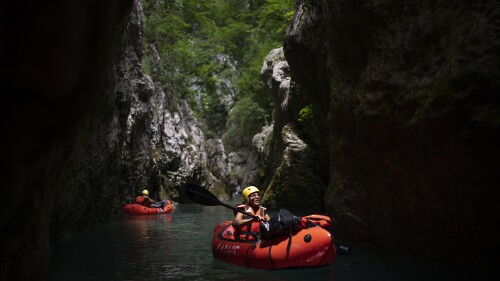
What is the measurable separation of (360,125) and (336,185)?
1.71 meters

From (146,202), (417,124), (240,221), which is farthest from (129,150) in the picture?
(417,124)

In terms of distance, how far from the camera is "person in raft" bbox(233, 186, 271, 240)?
301 inches

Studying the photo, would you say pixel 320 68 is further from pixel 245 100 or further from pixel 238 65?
pixel 238 65

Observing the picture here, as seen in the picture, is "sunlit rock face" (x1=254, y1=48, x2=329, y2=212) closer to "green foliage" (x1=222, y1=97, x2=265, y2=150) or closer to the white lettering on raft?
the white lettering on raft

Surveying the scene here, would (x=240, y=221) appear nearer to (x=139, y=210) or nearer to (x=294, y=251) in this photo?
(x=294, y=251)

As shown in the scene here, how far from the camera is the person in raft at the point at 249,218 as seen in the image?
764cm

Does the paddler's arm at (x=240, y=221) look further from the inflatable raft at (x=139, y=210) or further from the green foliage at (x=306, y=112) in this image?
the inflatable raft at (x=139, y=210)

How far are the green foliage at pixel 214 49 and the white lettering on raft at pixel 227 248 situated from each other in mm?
14259

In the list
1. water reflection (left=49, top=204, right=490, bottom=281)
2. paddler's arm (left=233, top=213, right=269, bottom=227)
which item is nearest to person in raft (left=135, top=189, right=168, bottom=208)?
water reflection (left=49, top=204, right=490, bottom=281)

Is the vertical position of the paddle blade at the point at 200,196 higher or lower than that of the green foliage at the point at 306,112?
lower

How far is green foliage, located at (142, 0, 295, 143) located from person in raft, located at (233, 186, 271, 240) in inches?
534

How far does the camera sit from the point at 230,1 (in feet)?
117

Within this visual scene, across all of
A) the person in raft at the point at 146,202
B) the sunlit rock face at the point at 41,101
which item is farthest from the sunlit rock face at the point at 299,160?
the sunlit rock face at the point at 41,101

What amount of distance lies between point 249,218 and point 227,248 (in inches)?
26.0
